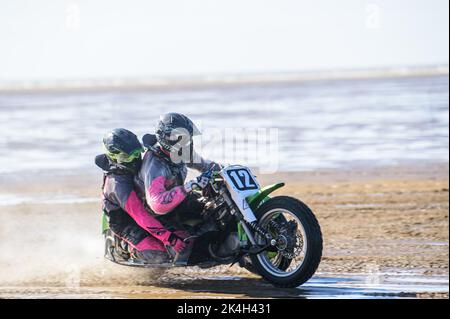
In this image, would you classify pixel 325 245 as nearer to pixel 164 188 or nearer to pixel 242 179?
pixel 242 179

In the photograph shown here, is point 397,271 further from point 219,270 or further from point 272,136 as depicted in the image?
point 272,136

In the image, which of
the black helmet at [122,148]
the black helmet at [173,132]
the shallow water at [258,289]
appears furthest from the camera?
the black helmet at [122,148]

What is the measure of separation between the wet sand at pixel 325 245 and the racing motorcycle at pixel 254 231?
0.83 feet

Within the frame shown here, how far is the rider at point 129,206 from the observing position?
9758mm

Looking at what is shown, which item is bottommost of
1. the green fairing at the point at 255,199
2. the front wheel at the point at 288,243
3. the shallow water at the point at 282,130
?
the front wheel at the point at 288,243

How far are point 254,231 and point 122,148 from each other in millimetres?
1662

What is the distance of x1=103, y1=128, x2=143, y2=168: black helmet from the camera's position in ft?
32.4

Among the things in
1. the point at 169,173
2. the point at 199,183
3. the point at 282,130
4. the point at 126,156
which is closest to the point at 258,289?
the point at 199,183

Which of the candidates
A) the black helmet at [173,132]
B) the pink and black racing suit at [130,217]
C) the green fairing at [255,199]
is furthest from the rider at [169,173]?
the green fairing at [255,199]

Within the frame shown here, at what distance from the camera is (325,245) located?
11.9 metres

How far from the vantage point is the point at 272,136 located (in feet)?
87.2

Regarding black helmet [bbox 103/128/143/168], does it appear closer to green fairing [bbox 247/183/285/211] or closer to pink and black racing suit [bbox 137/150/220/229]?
pink and black racing suit [bbox 137/150/220/229]

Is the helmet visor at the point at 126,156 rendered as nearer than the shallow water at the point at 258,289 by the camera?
No

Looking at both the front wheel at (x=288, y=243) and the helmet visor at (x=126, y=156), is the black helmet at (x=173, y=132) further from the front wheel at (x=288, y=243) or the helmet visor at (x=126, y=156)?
the front wheel at (x=288, y=243)
